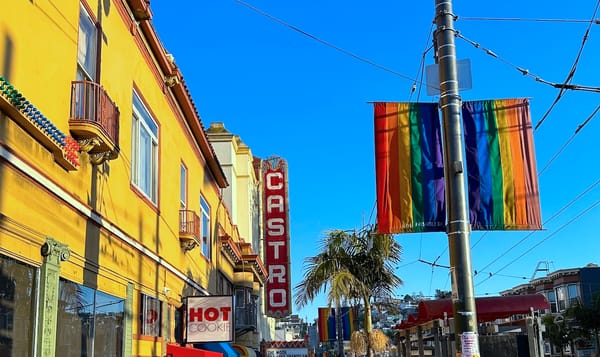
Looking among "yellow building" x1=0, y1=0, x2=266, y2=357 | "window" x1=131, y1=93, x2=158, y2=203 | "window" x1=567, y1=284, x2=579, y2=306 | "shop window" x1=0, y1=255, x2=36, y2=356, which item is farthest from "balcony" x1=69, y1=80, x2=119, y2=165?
"window" x1=567, y1=284, x2=579, y2=306

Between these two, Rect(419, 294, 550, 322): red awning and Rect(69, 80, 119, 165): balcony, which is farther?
Rect(419, 294, 550, 322): red awning

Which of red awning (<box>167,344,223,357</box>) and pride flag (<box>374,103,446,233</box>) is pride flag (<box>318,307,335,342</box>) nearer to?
red awning (<box>167,344,223,357</box>)

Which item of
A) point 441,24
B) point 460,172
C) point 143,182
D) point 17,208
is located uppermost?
point 441,24

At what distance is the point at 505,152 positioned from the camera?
332 inches

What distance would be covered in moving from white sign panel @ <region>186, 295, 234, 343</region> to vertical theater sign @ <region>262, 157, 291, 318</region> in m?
18.9

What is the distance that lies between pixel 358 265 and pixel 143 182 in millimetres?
9227

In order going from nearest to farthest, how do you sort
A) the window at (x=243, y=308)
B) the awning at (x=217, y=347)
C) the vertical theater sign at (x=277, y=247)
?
1. the awning at (x=217, y=347)
2. the window at (x=243, y=308)
3. the vertical theater sign at (x=277, y=247)

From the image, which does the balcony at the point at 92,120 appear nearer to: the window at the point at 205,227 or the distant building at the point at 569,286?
the window at the point at 205,227

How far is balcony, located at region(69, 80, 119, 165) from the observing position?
785 centimetres

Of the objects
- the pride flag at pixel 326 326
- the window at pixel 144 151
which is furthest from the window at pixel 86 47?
the pride flag at pixel 326 326

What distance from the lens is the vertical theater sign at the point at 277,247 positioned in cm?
3334

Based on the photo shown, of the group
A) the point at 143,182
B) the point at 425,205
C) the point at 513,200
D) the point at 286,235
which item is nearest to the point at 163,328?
the point at 143,182

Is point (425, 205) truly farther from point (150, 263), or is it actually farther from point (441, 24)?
point (150, 263)

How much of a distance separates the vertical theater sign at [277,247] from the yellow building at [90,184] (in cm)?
1834
